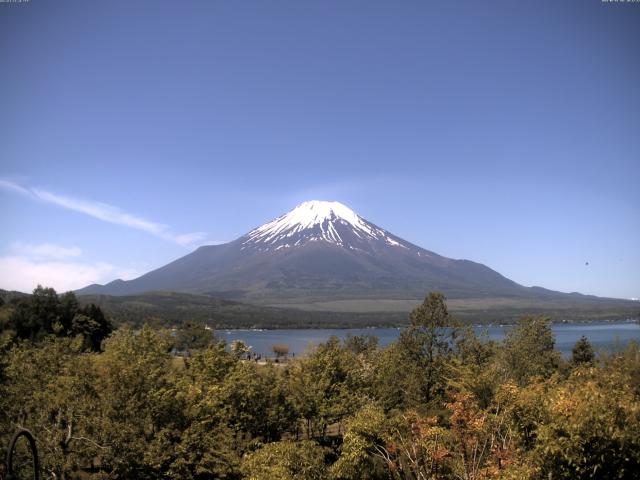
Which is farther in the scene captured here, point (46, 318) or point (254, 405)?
point (46, 318)

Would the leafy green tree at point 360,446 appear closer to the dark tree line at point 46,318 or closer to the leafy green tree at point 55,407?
the leafy green tree at point 55,407

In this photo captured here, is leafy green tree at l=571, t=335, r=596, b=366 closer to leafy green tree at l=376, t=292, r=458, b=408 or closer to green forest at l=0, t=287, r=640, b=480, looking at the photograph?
green forest at l=0, t=287, r=640, b=480

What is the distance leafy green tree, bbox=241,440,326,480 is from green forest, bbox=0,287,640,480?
40mm

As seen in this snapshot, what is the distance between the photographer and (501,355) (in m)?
32.3

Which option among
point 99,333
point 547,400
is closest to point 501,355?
point 547,400

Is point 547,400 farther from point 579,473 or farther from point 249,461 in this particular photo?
point 249,461

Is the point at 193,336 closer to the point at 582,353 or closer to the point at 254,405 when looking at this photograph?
the point at 254,405

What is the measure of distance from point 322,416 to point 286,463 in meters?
8.81

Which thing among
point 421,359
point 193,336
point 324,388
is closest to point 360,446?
point 324,388

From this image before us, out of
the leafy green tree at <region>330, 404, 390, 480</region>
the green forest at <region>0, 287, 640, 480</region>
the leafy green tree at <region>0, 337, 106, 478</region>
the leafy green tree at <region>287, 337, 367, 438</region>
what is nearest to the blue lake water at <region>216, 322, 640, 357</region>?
the green forest at <region>0, 287, 640, 480</region>

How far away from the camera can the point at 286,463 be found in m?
12.7

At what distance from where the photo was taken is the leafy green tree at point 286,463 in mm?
12531

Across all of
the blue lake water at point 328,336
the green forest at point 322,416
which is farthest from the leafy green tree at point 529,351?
the blue lake water at point 328,336

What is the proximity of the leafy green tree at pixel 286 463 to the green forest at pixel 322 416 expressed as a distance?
4 cm
